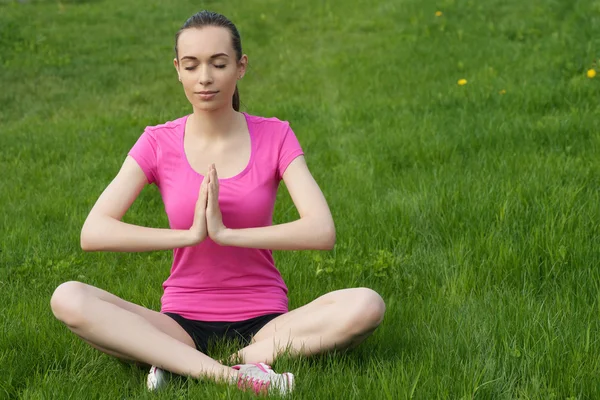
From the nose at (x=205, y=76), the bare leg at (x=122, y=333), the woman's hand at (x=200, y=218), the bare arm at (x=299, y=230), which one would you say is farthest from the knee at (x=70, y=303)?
the nose at (x=205, y=76)

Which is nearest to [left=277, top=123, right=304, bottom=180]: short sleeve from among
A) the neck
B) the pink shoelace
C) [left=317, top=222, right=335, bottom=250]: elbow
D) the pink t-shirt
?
the pink t-shirt

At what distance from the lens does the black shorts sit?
380cm

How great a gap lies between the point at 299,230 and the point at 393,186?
267 cm

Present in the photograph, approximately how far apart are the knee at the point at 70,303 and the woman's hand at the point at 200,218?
527 mm

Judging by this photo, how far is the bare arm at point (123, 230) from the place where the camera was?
3547 mm

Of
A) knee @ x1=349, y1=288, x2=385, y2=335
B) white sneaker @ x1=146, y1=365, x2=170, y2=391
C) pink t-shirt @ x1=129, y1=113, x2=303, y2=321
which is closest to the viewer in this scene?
white sneaker @ x1=146, y1=365, x2=170, y2=391

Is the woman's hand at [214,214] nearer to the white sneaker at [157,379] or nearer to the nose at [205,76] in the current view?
the nose at [205,76]

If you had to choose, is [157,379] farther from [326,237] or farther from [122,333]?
[326,237]

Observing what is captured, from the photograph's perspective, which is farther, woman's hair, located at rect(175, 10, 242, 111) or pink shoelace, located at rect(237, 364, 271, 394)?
woman's hair, located at rect(175, 10, 242, 111)

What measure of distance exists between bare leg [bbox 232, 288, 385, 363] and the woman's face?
1.02 meters

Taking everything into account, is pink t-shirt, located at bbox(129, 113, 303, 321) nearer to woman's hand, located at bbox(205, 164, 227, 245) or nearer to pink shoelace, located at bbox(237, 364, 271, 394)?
woman's hand, located at bbox(205, 164, 227, 245)

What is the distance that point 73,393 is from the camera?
338cm

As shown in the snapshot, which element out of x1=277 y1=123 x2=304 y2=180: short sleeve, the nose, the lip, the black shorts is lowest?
the black shorts

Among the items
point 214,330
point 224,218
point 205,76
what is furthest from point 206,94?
point 214,330
